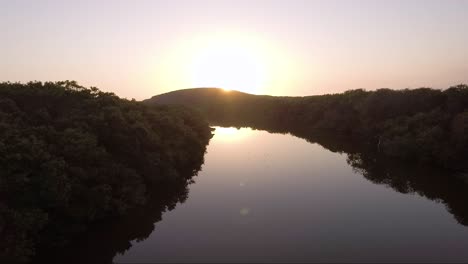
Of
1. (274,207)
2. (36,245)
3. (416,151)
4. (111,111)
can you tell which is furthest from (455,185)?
(36,245)

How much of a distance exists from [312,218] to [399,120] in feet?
149

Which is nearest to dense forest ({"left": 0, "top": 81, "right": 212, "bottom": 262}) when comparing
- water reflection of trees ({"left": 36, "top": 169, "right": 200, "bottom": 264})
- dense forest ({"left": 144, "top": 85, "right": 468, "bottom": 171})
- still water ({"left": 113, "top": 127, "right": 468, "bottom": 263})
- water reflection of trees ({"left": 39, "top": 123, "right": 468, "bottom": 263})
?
water reflection of trees ({"left": 36, "top": 169, "right": 200, "bottom": 264})

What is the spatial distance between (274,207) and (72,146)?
678 inches

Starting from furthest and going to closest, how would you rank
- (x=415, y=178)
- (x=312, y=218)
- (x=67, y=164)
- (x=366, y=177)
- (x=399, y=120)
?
(x=399, y=120), (x=366, y=177), (x=415, y=178), (x=312, y=218), (x=67, y=164)

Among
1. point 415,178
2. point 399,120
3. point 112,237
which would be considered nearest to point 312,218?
point 112,237

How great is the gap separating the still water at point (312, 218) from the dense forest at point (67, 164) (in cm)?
393

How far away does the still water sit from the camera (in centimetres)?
2661

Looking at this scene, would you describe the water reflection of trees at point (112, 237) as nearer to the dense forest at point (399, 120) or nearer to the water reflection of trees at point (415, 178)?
the water reflection of trees at point (415, 178)

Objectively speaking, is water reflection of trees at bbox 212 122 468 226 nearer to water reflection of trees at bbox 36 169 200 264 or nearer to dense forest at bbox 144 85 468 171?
dense forest at bbox 144 85 468 171

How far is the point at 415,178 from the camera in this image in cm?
4819

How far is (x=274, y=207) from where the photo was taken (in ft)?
120

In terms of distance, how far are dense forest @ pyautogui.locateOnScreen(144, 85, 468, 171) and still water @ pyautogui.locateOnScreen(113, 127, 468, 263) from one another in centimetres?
551

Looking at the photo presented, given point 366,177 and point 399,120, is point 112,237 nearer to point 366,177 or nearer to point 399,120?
point 366,177

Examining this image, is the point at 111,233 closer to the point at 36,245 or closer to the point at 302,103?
the point at 36,245
